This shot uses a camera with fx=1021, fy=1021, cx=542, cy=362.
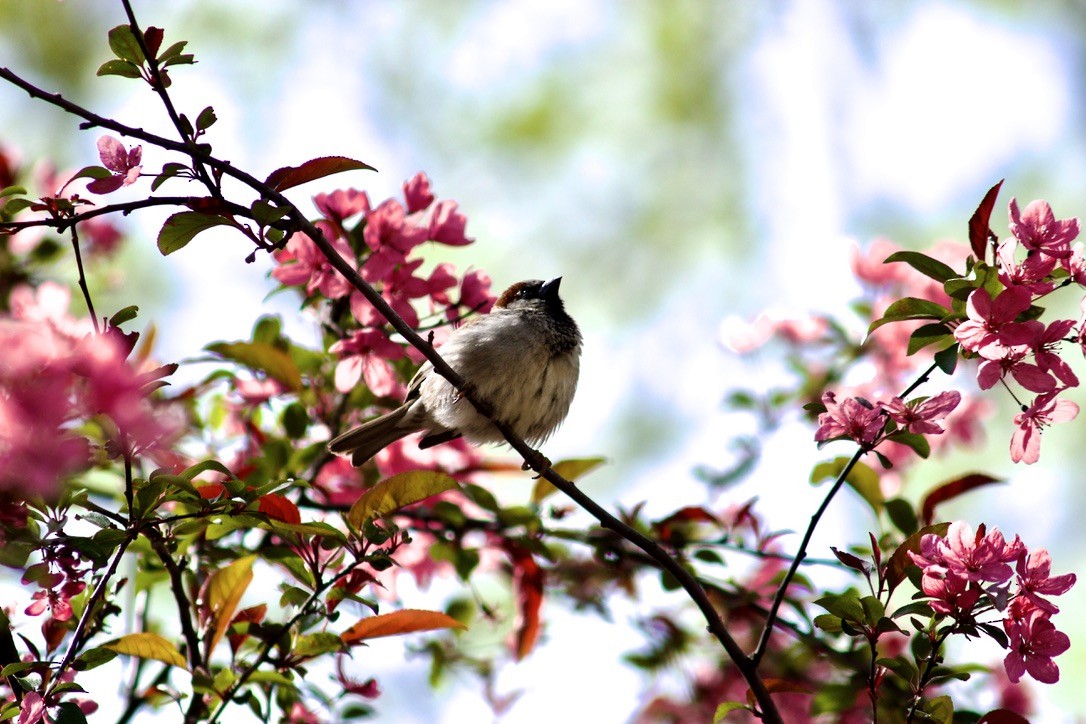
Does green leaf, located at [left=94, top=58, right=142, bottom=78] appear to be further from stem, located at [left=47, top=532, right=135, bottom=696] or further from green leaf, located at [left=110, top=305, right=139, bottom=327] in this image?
stem, located at [left=47, top=532, right=135, bottom=696]

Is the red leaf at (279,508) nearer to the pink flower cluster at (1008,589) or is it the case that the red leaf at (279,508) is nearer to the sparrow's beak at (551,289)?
the pink flower cluster at (1008,589)

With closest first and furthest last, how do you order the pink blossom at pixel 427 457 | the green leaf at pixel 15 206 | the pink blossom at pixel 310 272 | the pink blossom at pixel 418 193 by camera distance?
the green leaf at pixel 15 206 < the pink blossom at pixel 310 272 < the pink blossom at pixel 418 193 < the pink blossom at pixel 427 457

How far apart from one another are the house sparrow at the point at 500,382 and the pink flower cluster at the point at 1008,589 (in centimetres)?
191

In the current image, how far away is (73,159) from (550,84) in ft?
15.6

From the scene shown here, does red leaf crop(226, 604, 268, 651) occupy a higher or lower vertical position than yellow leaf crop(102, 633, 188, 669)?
higher

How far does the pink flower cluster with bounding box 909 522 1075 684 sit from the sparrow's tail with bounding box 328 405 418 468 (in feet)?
5.61

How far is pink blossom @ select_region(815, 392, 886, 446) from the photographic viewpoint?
197 cm

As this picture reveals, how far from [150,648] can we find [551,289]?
94.6 inches

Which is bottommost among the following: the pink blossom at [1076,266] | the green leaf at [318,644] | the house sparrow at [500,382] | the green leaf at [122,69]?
the green leaf at [318,644]

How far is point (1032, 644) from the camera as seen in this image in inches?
72.1

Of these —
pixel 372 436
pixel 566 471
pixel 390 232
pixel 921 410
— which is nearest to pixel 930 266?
pixel 921 410

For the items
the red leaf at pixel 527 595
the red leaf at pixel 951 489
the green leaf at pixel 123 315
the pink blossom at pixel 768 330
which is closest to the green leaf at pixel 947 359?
the red leaf at pixel 951 489

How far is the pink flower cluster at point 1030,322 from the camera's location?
189cm

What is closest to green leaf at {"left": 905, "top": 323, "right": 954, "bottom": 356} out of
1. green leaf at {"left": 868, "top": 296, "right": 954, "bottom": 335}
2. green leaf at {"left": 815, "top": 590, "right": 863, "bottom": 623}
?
green leaf at {"left": 868, "top": 296, "right": 954, "bottom": 335}
